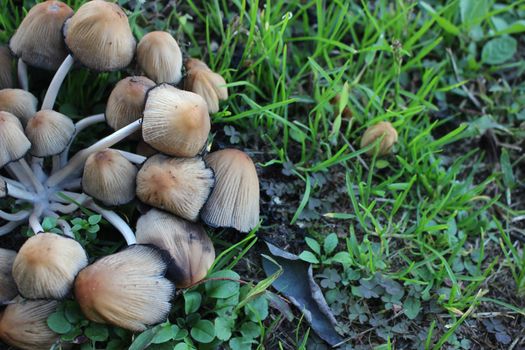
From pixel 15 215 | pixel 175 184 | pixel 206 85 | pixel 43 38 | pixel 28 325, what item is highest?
pixel 43 38

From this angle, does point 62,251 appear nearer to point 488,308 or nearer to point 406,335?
point 406,335

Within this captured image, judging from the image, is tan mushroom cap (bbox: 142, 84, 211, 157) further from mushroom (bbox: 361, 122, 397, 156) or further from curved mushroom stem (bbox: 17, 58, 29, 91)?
mushroom (bbox: 361, 122, 397, 156)

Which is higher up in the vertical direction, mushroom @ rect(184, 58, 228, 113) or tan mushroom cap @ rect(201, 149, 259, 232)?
mushroom @ rect(184, 58, 228, 113)

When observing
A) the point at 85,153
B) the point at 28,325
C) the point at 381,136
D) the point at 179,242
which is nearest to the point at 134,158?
the point at 85,153

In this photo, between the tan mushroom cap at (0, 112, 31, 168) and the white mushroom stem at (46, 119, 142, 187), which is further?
the white mushroom stem at (46, 119, 142, 187)

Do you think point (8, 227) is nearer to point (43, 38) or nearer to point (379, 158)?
point (43, 38)

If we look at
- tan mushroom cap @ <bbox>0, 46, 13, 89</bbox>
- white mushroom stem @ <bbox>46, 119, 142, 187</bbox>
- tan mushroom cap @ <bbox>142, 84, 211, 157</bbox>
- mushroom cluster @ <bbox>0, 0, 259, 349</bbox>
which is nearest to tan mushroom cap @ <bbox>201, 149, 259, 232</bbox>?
mushroom cluster @ <bbox>0, 0, 259, 349</bbox>

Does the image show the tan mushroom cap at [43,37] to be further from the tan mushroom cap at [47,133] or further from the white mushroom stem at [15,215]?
the white mushroom stem at [15,215]
